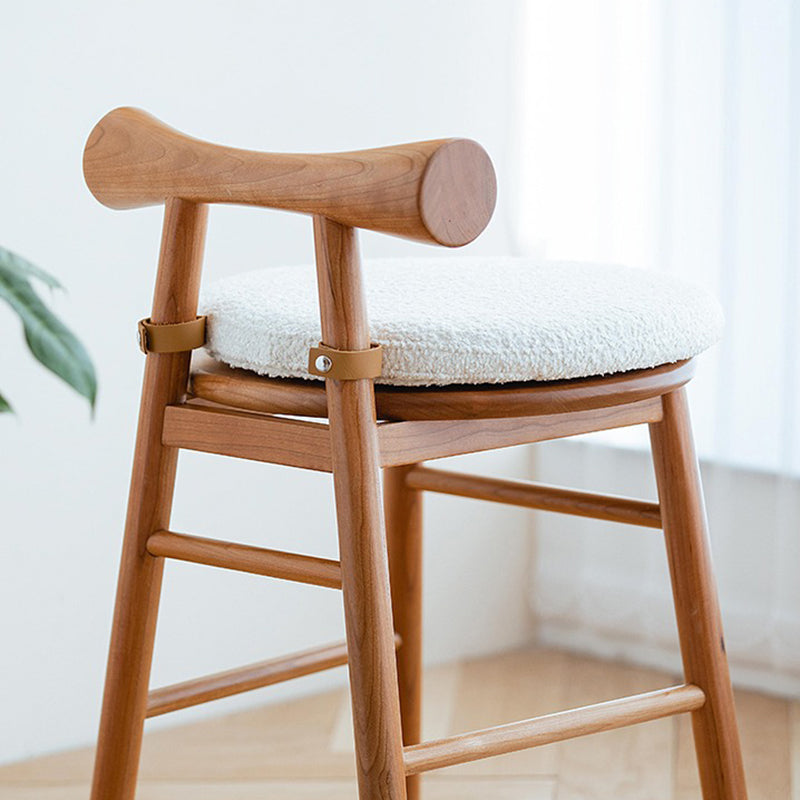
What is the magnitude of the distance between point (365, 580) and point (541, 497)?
0.31 metres

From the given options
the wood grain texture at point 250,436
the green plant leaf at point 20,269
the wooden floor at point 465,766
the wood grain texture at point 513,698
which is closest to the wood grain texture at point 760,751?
the wooden floor at point 465,766

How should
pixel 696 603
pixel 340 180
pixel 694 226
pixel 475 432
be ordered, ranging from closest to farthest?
pixel 340 180, pixel 475 432, pixel 696 603, pixel 694 226

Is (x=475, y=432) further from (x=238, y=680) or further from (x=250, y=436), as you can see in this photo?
(x=238, y=680)

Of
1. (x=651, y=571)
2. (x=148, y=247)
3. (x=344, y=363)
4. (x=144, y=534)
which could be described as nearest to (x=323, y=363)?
(x=344, y=363)

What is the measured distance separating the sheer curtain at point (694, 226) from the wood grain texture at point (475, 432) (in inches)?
28.2

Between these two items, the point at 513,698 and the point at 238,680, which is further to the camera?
the point at 513,698

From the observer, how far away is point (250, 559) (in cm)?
82

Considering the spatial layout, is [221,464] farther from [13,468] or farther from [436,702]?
[436,702]

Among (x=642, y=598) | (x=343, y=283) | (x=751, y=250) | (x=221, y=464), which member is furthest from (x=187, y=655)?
(x=343, y=283)

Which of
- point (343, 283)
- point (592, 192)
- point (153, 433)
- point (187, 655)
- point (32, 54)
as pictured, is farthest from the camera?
point (592, 192)

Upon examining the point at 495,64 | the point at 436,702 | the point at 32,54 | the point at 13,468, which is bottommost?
the point at 436,702

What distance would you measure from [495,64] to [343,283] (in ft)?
3.45

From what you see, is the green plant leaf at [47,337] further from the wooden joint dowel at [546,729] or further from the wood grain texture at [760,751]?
the wood grain texture at [760,751]

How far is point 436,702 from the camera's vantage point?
1.60 meters
